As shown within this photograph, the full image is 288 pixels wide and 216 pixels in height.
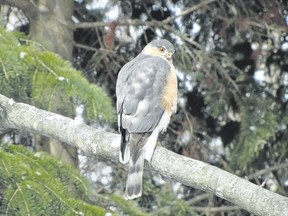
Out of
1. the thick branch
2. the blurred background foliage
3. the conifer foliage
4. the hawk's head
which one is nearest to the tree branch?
the blurred background foliage

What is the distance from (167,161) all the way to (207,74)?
3025mm

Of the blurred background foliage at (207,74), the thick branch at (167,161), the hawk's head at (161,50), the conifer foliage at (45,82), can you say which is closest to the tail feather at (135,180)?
the thick branch at (167,161)

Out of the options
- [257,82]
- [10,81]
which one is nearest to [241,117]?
[257,82]

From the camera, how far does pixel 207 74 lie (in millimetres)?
6922

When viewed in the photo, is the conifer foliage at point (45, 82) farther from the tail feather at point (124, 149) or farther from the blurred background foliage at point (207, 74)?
the blurred background foliage at point (207, 74)

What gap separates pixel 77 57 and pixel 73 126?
3349mm

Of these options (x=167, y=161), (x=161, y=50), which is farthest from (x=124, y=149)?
(x=161, y=50)

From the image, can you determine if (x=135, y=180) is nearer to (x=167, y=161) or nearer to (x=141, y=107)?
(x=141, y=107)

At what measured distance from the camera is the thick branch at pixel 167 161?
142 inches

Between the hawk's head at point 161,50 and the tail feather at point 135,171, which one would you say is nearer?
the tail feather at point 135,171

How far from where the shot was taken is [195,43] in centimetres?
705

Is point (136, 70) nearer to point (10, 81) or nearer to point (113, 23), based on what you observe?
point (10, 81)

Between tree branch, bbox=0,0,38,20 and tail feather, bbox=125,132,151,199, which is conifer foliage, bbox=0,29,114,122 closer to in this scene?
tail feather, bbox=125,132,151,199

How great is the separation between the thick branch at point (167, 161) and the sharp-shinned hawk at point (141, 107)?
0.49 feet
